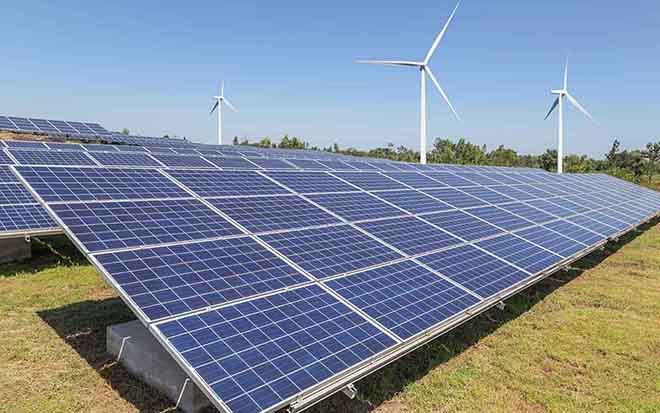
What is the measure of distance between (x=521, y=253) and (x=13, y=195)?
51.7ft

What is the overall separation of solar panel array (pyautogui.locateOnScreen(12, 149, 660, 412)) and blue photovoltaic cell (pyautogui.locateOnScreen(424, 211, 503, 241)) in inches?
2.3

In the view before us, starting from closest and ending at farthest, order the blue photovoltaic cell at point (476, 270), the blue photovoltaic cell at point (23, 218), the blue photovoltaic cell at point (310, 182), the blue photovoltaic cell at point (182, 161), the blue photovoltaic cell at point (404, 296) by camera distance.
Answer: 1. the blue photovoltaic cell at point (404, 296)
2. the blue photovoltaic cell at point (476, 270)
3. the blue photovoltaic cell at point (310, 182)
4. the blue photovoltaic cell at point (23, 218)
5. the blue photovoltaic cell at point (182, 161)

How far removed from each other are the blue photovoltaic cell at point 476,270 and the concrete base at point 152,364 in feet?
15.4

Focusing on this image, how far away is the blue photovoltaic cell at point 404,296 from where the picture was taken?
6215mm

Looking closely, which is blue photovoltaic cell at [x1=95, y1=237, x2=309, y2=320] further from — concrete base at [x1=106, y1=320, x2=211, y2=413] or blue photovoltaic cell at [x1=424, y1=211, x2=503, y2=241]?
blue photovoltaic cell at [x1=424, y1=211, x2=503, y2=241]

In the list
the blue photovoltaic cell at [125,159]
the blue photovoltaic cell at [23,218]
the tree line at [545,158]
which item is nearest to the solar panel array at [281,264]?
the blue photovoltaic cell at [125,159]

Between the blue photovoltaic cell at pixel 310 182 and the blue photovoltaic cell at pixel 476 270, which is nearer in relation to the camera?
the blue photovoltaic cell at pixel 476 270

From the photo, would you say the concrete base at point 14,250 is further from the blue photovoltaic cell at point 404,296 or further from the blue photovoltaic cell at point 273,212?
the blue photovoltaic cell at point 404,296

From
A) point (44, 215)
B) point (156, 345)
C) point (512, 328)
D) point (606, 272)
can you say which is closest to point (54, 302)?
point (44, 215)

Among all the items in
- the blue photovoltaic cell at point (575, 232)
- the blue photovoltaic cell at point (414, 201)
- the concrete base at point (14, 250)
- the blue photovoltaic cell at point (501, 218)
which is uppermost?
the blue photovoltaic cell at point (414, 201)

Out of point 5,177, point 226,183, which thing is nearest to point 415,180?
point 226,183

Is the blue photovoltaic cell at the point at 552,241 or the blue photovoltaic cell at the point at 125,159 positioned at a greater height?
the blue photovoltaic cell at the point at 125,159

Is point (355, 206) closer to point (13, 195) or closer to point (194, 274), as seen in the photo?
point (194, 274)

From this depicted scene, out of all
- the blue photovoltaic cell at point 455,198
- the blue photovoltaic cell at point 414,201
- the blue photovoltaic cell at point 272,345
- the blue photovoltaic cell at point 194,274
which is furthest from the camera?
the blue photovoltaic cell at point 455,198
